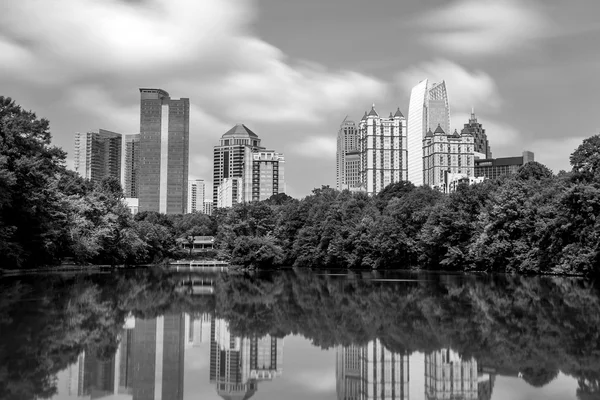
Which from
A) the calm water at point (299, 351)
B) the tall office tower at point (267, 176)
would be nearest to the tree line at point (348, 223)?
the calm water at point (299, 351)

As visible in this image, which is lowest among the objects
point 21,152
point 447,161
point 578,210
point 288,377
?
point 288,377

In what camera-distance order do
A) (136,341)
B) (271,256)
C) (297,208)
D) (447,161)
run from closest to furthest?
(136,341) < (271,256) < (297,208) < (447,161)

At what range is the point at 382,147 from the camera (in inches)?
7751

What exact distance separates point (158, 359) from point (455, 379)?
15.5 feet

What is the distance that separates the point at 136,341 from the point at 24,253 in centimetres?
3396

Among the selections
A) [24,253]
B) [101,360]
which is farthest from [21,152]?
[101,360]

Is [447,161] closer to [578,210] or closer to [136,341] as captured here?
[578,210]

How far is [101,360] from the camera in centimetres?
1008

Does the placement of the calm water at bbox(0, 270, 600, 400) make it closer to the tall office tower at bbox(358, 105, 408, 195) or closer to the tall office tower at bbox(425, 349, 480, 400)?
the tall office tower at bbox(425, 349, 480, 400)

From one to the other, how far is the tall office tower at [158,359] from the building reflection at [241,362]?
558 mm

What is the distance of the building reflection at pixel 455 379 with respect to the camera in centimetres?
805

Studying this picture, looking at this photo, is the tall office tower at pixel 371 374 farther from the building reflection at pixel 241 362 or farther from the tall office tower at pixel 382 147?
the tall office tower at pixel 382 147

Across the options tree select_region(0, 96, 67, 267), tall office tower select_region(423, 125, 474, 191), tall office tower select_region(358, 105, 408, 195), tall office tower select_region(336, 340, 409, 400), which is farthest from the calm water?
tall office tower select_region(423, 125, 474, 191)

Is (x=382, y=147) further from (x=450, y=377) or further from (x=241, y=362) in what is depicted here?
(x=450, y=377)
